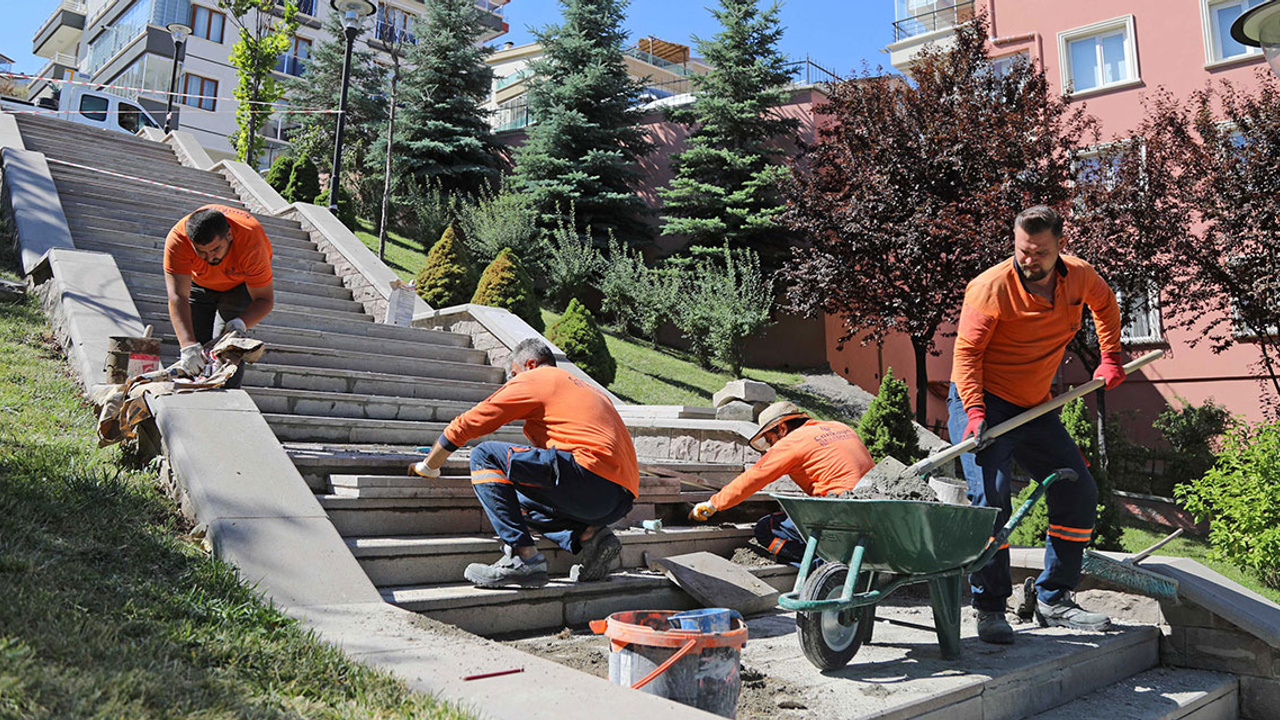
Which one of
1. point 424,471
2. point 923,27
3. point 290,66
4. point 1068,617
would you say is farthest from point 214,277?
point 290,66

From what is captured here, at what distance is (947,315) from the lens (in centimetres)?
1343

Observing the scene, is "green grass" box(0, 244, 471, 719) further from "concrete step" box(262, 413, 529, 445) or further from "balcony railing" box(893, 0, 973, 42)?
"balcony railing" box(893, 0, 973, 42)

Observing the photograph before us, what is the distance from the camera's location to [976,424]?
398 centimetres

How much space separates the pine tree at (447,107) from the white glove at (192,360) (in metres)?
16.0

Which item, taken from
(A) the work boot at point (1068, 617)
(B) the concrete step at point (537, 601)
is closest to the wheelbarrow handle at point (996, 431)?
(A) the work boot at point (1068, 617)

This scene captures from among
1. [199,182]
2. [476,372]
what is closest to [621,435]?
[476,372]

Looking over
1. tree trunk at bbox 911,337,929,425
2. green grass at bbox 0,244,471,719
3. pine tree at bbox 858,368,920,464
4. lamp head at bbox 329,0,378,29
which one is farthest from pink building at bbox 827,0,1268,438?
green grass at bbox 0,244,471,719

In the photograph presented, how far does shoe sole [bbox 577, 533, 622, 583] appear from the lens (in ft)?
14.0

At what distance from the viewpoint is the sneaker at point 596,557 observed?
4273 mm

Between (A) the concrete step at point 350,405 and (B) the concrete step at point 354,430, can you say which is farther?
(A) the concrete step at point 350,405

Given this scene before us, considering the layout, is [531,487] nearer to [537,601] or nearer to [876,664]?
[537,601]

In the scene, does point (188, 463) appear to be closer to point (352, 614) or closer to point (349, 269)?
point (352, 614)

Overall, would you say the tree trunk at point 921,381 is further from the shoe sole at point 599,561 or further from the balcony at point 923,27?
the shoe sole at point 599,561

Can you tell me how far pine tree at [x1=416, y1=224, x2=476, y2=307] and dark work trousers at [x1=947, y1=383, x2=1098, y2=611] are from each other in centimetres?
1002
